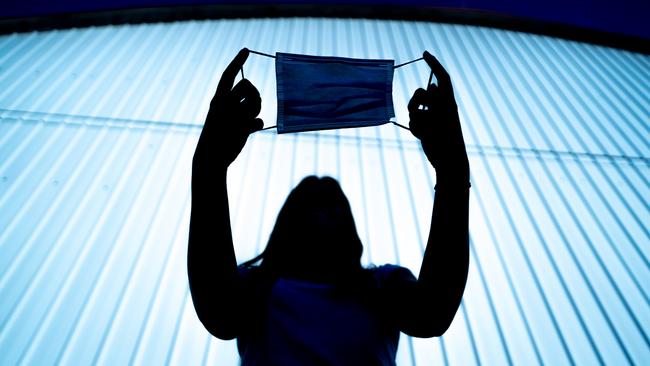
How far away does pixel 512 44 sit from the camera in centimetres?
319

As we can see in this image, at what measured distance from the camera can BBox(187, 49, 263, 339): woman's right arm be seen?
2.11ft

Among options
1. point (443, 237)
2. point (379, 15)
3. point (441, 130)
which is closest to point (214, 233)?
point (443, 237)

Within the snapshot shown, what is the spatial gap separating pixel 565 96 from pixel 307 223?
2.77 metres

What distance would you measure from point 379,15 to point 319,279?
3227mm

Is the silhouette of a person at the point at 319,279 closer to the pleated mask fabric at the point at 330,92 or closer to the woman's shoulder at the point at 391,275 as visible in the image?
the woman's shoulder at the point at 391,275

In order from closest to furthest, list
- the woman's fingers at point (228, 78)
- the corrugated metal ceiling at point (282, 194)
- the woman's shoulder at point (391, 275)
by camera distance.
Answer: the woman's fingers at point (228, 78)
the woman's shoulder at point (391, 275)
the corrugated metal ceiling at point (282, 194)

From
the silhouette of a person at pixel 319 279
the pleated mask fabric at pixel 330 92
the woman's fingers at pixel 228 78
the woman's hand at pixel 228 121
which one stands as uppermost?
the pleated mask fabric at pixel 330 92

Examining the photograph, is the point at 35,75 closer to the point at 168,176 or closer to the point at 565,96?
the point at 168,176

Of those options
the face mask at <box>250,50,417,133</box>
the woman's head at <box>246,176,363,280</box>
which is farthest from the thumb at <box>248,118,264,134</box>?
the woman's head at <box>246,176,363,280</box>

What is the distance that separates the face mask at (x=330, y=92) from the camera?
115cm

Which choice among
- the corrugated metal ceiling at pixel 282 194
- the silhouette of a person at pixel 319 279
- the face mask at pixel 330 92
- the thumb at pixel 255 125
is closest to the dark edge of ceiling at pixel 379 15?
the corrugated metal ceiling at pixel 282 194

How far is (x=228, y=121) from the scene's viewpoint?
74 centimetres

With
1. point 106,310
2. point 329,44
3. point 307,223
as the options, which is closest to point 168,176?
point 106,310

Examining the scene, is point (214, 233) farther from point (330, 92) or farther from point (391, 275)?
point (330, 92)
